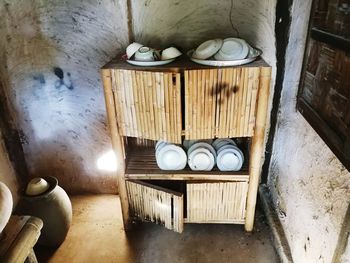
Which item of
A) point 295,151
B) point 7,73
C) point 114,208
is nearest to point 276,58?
point 295,151

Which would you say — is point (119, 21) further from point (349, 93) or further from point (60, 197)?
point (349, 93)

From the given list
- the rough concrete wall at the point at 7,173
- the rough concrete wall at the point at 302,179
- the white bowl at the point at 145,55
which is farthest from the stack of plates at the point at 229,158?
the rough concrete wall at the point at 7,173

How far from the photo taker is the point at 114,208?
8.71 ft

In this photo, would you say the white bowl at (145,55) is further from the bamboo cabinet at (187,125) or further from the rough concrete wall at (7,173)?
the rough concrete wall at (7,173)

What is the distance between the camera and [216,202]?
2191mm

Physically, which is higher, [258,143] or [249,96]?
[249,96]

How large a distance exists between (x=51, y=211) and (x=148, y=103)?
43.1 inches

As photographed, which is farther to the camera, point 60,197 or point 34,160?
point 34,160

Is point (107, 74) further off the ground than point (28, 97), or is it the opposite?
point (107, 74)

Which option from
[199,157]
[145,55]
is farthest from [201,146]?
[145,55]

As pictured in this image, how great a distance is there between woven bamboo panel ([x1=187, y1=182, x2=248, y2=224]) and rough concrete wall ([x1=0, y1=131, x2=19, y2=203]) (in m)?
1.44

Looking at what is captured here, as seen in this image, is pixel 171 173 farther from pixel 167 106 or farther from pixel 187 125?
pixel 167 106

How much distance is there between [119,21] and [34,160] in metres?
1.42

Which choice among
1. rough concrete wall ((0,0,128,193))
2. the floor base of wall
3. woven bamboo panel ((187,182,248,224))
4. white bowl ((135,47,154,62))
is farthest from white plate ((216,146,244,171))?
rough concrete wall ((0,0,128,193))
